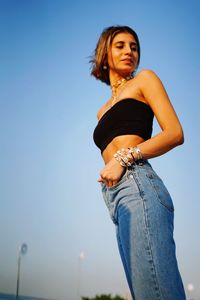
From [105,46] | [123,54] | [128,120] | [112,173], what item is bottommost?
[112,173]

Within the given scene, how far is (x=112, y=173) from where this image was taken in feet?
6.32

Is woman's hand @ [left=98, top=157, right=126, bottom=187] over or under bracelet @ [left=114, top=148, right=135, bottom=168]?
under

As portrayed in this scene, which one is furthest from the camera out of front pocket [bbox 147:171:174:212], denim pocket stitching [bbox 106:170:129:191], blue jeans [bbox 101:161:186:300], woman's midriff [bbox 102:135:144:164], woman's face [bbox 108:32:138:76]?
woman's face [bbox 108:32:138:76]

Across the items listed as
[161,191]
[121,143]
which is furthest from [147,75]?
[161,191]

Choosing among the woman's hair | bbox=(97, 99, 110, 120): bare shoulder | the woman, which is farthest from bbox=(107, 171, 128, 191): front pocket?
the woman's hair

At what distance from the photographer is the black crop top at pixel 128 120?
2.14 metres

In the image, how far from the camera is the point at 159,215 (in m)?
1.66

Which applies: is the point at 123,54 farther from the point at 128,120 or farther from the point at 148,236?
the point at 148,236

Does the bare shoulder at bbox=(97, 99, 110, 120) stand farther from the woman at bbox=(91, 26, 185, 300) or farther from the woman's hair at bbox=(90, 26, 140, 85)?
the woman's hair at bbox=(90, 26, 140, 85)

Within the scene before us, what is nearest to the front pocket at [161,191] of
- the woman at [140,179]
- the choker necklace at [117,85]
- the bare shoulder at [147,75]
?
the woman at [140,179]

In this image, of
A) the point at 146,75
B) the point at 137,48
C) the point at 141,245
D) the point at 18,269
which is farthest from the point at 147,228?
the point at 18,269

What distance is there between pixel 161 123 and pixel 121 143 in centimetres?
29

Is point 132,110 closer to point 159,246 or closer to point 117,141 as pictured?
point 117,141

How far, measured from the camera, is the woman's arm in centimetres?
197
